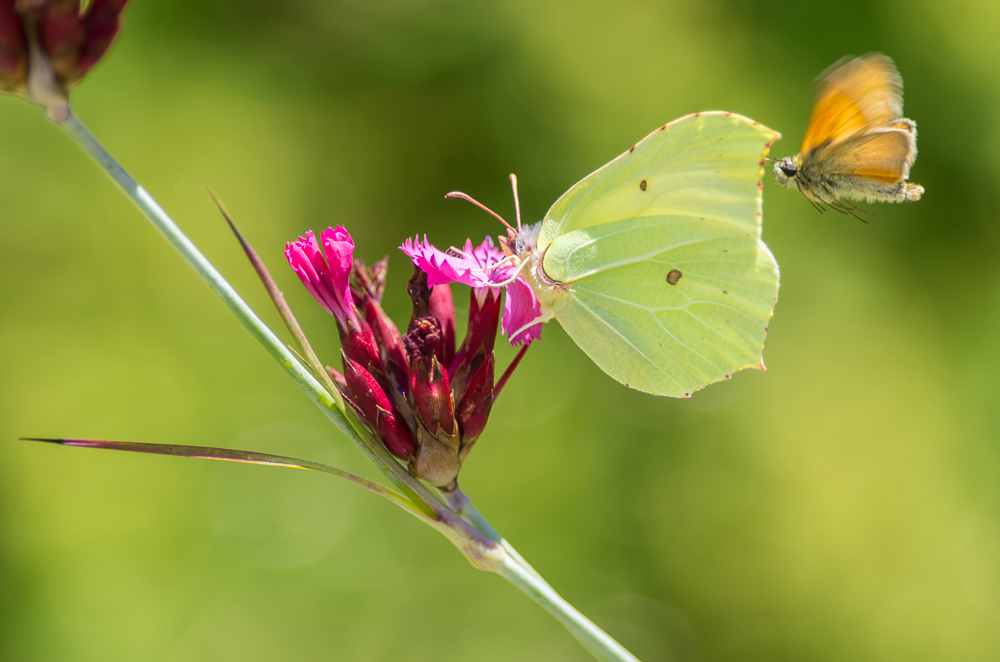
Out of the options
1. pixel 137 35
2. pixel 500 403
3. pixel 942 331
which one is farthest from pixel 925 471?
pixel 137 35

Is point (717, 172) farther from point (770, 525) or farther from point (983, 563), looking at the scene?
point (983, 563)

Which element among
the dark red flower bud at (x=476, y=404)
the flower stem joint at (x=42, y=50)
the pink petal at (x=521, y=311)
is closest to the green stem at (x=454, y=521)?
the dark red flower bud at (x=476, y=404)

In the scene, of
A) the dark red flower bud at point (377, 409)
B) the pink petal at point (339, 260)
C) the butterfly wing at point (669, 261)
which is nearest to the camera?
the dark red flower bud at point (377, 409)

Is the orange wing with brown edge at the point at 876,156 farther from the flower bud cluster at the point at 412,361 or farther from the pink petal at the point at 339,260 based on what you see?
the pink petal at the point at 339,260

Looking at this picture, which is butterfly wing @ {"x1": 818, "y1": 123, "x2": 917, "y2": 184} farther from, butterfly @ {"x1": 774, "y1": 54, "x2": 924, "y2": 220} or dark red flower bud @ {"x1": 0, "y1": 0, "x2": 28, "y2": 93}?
dark red flower bud @ {"x1": 0, "y1": 0, "x2": 28, "y2": 93}

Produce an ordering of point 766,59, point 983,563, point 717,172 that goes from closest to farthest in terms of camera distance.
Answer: point 717,172 → point 983,563 → point 766,59

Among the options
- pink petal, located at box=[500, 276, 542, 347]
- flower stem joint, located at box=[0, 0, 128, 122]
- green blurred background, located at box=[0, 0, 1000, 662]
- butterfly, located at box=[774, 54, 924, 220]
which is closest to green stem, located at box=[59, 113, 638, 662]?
flower stem joint, located at box=[0, 0, 128, 122]
